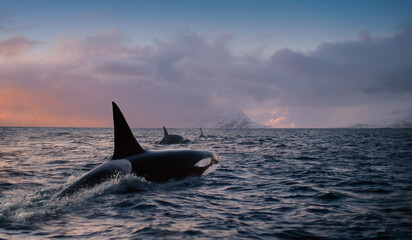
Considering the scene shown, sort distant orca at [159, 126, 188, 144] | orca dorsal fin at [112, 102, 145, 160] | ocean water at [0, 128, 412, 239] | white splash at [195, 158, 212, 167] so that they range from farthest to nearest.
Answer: distant orca at [159, 126, 188, 144] < white splash at [195, 158, 212, 167] < orca dorsal fin at [112, 102, 145, 160] < ocean water at [0, 128, 412, 239]

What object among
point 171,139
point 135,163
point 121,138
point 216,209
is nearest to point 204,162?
point 135,163

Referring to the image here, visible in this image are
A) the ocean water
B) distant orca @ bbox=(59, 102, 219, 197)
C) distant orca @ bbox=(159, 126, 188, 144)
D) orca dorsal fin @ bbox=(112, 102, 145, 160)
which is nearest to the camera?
the ocean water

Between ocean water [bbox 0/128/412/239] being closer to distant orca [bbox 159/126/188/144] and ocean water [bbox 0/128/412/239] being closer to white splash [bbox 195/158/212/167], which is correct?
white splash [bbox 195/158/212/167]

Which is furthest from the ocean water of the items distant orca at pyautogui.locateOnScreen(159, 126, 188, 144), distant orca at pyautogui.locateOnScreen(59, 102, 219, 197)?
distant orca at pyautogui.locateOnScreen(159, 126, 188, 144)

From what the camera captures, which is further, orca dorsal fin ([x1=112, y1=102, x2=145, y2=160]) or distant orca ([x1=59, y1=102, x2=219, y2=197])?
orca dorsal fin ([x1=112, y1=102, x2=145, y2=160])

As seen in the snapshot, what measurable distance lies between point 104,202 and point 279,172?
23.3 ft

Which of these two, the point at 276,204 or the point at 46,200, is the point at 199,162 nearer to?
the point at 276,204

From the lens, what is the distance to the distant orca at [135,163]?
7809mm

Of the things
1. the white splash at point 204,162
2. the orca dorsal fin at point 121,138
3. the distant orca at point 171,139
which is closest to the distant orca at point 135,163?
the orca dorsal fin at point 121,138

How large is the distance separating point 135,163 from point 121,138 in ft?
2.89

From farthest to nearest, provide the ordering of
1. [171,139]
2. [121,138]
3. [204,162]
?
1. [171,139]
2. [204,162]
3. [121,138]

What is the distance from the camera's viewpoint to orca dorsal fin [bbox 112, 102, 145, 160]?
860 cm

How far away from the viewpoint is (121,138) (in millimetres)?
8703

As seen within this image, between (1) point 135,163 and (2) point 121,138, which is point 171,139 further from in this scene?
(1) point 135,163
